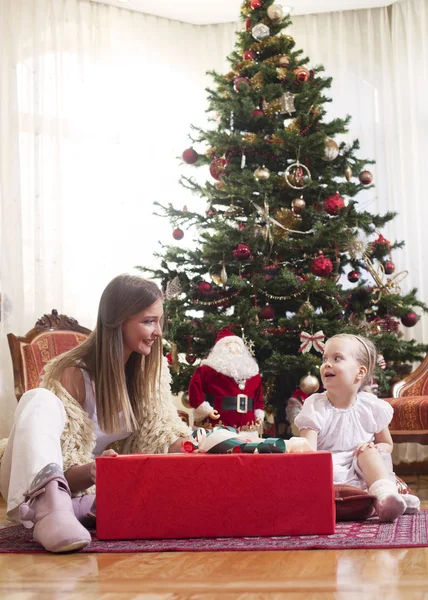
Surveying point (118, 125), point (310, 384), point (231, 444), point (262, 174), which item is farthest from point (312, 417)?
point (118, 125)

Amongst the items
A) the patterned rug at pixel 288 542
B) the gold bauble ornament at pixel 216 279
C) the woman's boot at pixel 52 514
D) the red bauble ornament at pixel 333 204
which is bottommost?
the patterned rug at pixel 288 542

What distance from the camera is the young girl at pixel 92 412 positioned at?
7.79 ft

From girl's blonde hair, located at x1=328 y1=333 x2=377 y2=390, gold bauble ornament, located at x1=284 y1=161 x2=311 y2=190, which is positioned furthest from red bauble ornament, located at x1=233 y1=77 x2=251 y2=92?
girl's blonde hair, located at x1=328 y1=333 x2=377 y2=390

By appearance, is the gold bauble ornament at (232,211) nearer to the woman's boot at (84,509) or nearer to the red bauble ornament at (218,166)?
the red bauble ornament at (218,166)

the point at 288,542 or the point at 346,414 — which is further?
the point at 346,414

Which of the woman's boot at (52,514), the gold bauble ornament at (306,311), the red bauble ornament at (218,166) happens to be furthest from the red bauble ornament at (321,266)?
the woman's boot at (52,514)

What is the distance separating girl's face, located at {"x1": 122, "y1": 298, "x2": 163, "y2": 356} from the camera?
281 centimetres

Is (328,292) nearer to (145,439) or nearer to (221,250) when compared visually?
(221,250)

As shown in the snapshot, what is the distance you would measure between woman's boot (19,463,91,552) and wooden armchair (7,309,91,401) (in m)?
2.25

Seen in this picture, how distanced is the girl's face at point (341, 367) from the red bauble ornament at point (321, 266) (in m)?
1.48

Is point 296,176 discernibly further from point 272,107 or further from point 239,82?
A: point 239,82

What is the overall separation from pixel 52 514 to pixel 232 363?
2208mm

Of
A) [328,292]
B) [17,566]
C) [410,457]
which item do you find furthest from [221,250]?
[17,566]

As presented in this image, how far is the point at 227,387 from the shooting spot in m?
4.50
